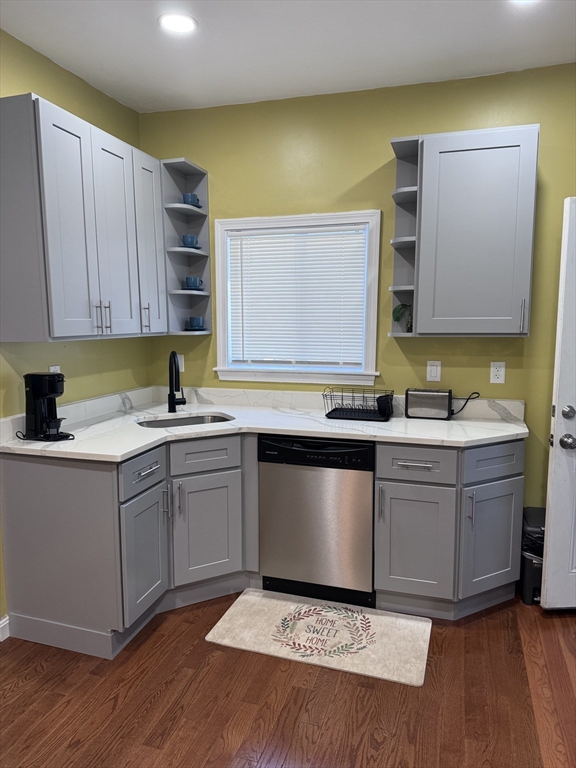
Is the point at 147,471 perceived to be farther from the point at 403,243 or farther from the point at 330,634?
the point at 403,243

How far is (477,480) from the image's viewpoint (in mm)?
2576

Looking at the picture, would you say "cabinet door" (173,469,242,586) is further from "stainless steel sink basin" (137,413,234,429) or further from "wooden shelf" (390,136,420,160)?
"wooden shelf" (390,136,420,160)

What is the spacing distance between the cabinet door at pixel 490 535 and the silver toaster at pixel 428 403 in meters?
→ 0.52

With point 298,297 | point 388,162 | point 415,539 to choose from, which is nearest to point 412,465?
point 415,539

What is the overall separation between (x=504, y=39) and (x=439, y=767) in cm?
310

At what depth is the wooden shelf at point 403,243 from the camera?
9.27 feet

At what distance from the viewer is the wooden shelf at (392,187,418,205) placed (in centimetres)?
280

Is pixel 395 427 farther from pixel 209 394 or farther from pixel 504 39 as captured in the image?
pixel 504 39

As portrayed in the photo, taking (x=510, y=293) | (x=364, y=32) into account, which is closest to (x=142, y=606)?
(x=510, y=293)

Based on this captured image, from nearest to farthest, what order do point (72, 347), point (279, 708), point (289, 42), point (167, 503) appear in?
1. point (279, 708)
2. point (289, 42)
3. point (167, 503)
4. point (72, 347)

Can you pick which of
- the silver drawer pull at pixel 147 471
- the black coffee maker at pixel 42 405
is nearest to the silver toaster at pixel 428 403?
the silver drawer pull at pixel 147 471

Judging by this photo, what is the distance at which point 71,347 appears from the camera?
2859 millimetres

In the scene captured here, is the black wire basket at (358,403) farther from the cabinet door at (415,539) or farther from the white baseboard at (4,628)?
the white baseboard at (4,628)

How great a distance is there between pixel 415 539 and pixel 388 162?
2134 millimetres
